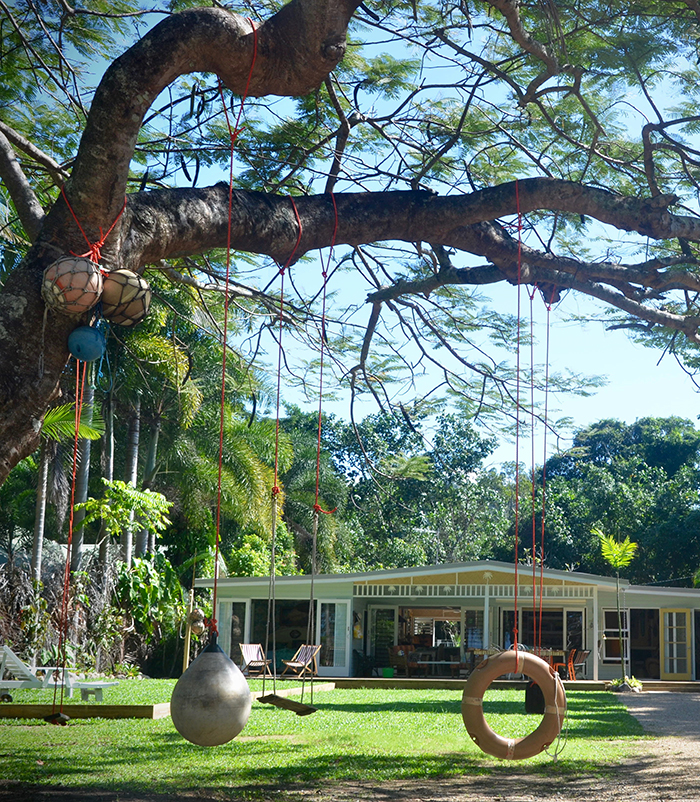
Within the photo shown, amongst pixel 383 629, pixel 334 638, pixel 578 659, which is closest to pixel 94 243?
pixel 578 659

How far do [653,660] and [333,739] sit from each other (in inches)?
660

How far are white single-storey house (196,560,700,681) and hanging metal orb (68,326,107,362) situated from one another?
17.7 meters

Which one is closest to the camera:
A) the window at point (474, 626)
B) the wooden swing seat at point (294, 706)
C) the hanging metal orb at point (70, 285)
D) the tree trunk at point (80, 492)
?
the hanging metal orb at point (70, 285)

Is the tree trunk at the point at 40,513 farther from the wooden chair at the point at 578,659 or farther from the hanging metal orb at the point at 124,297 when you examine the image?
the hanging metal orb at the point at 124,297

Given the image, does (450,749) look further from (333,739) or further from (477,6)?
(477,6)

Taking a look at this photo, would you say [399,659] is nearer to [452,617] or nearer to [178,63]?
[452,617]

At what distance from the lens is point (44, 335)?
4.23 metres

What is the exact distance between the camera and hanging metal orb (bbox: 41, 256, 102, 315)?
407 cm

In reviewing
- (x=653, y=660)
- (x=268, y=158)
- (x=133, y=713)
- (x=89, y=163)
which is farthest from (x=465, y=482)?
(x=89, y=163)

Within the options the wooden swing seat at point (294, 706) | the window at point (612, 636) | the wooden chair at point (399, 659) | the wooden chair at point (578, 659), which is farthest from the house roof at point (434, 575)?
the wooden swing seat at point (294, 706)

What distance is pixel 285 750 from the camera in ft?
26.6

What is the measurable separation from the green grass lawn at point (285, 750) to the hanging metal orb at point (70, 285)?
3485 mm

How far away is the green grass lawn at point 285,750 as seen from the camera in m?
6.57

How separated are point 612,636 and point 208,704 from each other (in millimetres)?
21217
